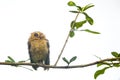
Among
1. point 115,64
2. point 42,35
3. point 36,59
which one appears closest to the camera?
point 115,64

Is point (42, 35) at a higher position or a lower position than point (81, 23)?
lower

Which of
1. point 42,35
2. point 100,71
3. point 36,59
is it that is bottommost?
point 36,59

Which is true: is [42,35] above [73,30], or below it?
below

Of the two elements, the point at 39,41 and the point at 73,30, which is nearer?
the point at 73,30

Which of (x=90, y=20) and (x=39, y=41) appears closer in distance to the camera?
(x=90, y=20)

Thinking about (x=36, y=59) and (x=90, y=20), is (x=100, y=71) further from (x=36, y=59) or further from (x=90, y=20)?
(x=36, y=59)

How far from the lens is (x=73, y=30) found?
48 cm

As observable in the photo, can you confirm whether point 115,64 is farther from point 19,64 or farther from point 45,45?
point 45,45

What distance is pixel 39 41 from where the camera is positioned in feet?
5.59

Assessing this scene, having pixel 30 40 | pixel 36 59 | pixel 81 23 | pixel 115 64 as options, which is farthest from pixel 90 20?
pixel 30 40

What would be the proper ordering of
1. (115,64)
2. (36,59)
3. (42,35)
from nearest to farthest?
(115,64), (36,59), (42,35)

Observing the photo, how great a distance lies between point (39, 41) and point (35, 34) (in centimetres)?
5

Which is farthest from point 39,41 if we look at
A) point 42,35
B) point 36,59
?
point 36,59

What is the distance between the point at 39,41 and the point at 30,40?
0.07m
